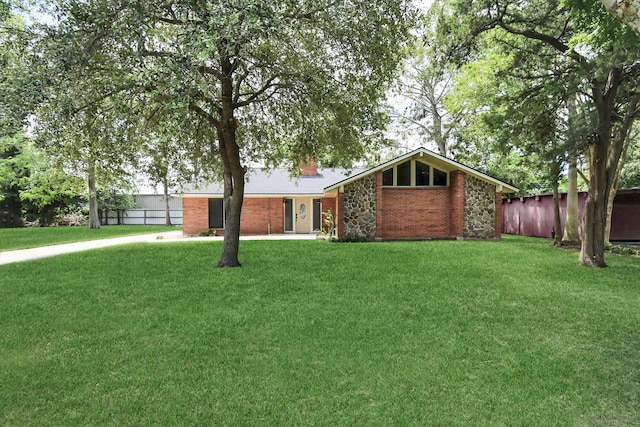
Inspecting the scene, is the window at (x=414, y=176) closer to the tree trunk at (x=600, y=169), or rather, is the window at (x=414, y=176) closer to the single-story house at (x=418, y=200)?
the single-story house at (x=418, y=200)

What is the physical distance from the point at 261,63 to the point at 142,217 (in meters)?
29.1

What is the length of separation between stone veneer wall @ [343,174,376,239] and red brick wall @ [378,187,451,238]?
0.72m

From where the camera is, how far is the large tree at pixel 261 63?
4.76 meters

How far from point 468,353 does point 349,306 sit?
6.73 ft

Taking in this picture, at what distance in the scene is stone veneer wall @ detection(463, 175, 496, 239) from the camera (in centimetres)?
1593

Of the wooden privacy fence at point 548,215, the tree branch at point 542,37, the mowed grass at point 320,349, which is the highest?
the tree branch at point 542,37

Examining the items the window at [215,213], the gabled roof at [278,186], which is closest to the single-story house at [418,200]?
the gabled roof at [278,186]

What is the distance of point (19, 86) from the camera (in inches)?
227

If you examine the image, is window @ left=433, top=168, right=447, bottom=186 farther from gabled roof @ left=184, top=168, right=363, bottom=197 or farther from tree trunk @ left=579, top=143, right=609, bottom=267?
tree trunk @ left=579, top=143, right=609, bottom=267

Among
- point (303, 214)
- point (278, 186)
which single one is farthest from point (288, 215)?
point (278, 186)

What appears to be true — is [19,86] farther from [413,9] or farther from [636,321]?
[636,321]

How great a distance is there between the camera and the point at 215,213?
19.8m

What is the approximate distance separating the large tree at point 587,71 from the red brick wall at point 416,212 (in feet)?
22.0

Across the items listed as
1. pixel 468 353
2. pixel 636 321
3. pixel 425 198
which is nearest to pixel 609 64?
pixel 636 321
